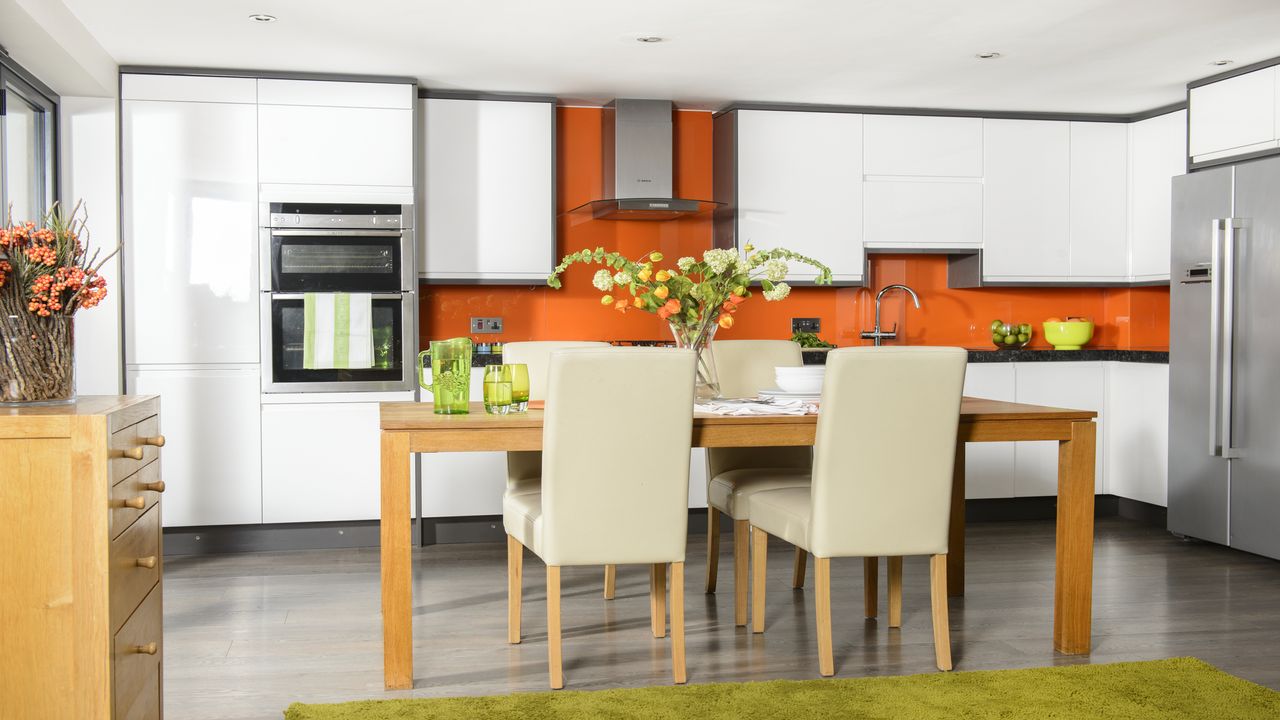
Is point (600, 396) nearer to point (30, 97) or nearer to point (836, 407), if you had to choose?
point (836, 407)

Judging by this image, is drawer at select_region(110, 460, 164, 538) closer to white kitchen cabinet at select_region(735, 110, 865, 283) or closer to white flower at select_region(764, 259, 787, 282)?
white flower at select_region(764, 259, 787, 282)

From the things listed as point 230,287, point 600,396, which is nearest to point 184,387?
point 230,287

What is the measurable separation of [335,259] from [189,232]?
62cm

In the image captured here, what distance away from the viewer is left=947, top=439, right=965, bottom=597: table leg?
12.5ft

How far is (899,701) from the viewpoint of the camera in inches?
109

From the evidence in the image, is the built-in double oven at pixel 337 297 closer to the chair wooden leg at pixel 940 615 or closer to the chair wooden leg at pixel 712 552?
the chair wooden leg at pixel 712 552

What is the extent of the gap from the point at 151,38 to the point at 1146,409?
16.1 ft

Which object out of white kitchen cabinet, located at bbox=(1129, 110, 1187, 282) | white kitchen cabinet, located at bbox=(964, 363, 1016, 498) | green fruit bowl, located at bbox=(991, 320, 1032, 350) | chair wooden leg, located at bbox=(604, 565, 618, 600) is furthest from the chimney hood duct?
white kitchen cabinet, located at bbox=(1129, 110, 1187, 282)

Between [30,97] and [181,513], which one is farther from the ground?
[30,97]

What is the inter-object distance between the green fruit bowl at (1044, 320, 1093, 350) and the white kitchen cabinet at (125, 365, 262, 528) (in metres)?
4.13

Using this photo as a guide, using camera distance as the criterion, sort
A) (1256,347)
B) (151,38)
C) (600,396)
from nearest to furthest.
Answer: (600,396) → (151,38) → (1256,347)

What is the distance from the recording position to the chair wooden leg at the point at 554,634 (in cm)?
285

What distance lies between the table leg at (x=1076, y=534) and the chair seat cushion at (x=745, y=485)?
2.53 feet

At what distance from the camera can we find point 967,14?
3.96 m
